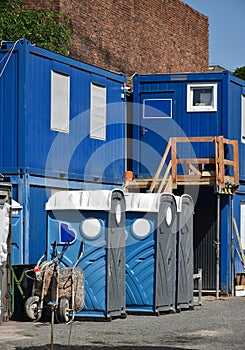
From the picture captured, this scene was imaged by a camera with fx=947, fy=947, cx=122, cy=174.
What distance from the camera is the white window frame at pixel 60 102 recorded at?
69.8 feet

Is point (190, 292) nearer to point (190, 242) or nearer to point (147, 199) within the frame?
point (190, 242)

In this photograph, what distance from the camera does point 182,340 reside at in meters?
15.2

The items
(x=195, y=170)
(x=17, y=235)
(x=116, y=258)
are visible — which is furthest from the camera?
(x=195, y=170)

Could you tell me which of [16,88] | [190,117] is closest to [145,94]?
[190,117]

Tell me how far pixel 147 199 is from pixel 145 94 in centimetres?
762

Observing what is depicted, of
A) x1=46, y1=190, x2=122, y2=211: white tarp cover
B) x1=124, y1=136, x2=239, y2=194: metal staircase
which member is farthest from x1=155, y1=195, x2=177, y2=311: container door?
x1=124, y1=136, x2=239, y2=194: metal staircase

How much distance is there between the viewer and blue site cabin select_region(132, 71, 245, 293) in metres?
25.1

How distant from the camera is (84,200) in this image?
17.7 metres

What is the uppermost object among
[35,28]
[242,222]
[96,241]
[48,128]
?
[35,28]

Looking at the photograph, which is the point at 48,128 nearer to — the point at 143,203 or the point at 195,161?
the point at 143,203

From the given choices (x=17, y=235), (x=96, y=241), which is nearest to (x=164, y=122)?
(x=17, y=235)

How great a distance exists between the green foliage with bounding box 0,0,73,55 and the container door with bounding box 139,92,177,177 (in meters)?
3.86

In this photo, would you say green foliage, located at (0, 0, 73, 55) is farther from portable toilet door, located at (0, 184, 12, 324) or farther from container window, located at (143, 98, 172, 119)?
portable toilet door, located at (0, 184, 12, 324)

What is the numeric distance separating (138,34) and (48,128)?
14.5m
